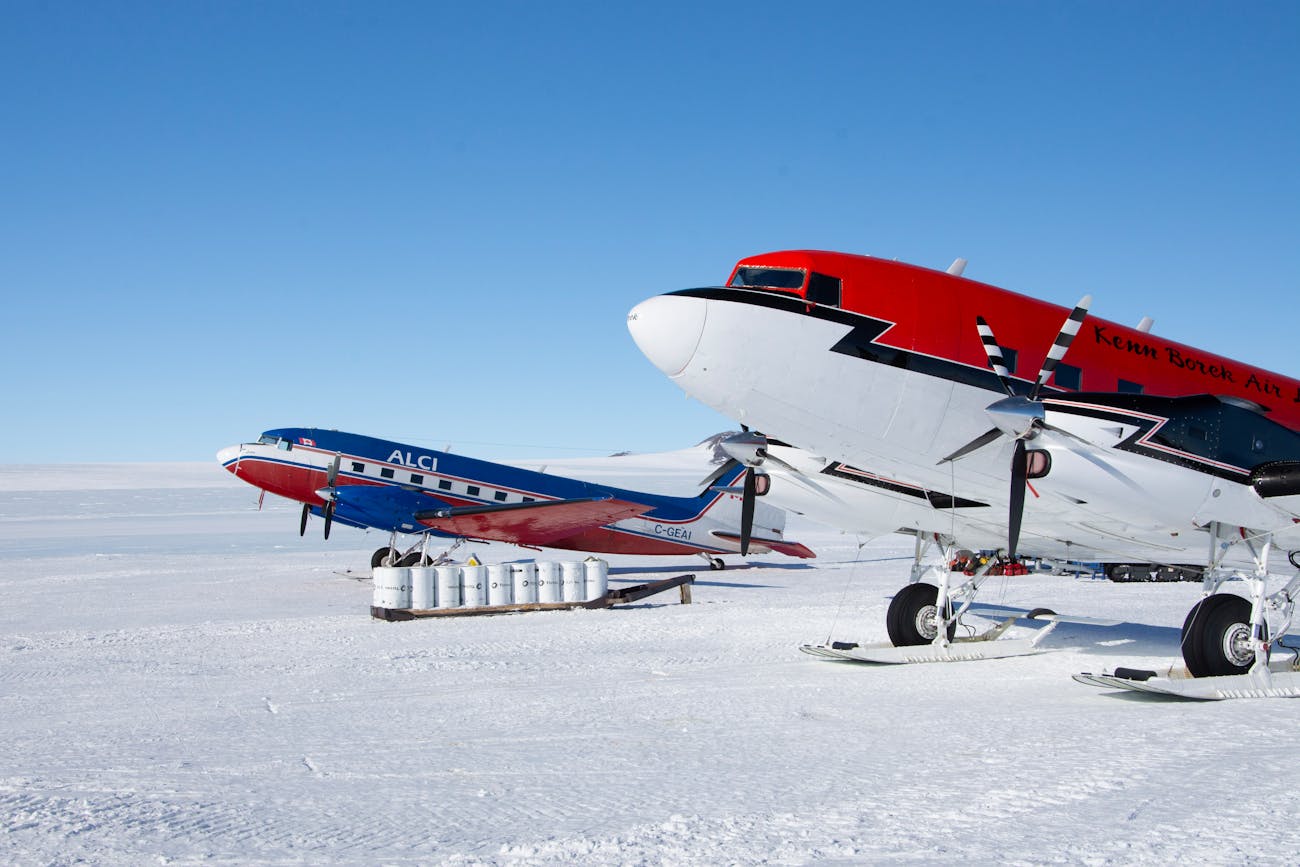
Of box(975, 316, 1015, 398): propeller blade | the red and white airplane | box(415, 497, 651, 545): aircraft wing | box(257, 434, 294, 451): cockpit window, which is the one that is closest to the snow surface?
the red and white airplane

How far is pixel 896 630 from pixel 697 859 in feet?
32.3

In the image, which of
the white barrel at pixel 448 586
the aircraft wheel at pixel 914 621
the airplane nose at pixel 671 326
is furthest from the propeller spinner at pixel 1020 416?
the white barrel at pixel 448 586

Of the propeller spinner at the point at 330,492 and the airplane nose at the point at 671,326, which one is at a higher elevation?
the airplane nose at the point at 671,326

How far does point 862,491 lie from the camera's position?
1469 cm

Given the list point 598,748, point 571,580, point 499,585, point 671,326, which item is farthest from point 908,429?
point 499,585

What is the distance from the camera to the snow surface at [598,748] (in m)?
5.98

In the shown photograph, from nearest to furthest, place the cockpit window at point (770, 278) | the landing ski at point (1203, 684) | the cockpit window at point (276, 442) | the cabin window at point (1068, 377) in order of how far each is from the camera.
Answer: the landing ski at point (1203, 684) < the cockpit window at point (770, 278) < the cabin window at point (1068, 377) < the cockpit window at point (276, 442)

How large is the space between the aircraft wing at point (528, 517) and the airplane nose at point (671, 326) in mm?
15393

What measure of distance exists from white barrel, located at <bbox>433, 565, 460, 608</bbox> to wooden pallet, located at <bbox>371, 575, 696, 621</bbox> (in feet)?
1.33

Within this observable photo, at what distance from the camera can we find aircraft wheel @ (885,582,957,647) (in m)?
14.8

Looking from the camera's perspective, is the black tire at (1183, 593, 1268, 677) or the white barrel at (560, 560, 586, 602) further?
the white barrel at (560, 560, 586, 602)

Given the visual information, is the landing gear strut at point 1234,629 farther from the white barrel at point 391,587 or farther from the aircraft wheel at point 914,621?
the white barrel at point 391,587

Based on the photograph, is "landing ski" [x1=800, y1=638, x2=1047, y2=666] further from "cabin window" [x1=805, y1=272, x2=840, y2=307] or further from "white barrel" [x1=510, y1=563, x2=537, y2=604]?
"white barrel" [x1=510, y1=563, x2=537, y2=604]

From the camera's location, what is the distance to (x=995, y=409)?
11055 mm
